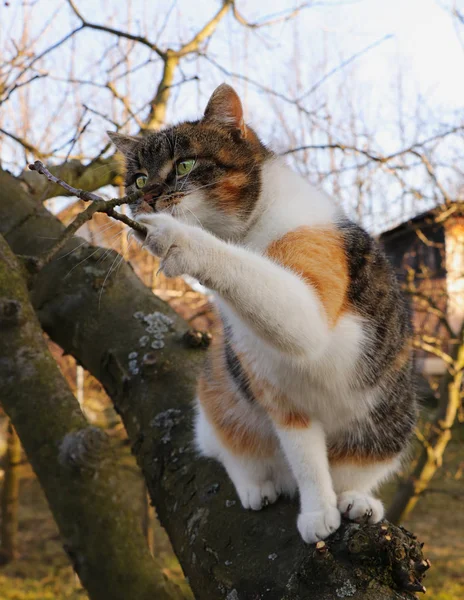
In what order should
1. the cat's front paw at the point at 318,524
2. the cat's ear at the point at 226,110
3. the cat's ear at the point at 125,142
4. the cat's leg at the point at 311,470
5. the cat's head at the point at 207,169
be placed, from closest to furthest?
1. the cat's front paw at the point at 318,524
2. the cat's leg at the point at 311,470
3. the cat's head at the point at 207,169
4. the cat's ear at the point at 226,110
5. the cat's ear at the point at 125,142

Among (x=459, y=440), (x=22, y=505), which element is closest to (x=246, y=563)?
(x=22, y=505)

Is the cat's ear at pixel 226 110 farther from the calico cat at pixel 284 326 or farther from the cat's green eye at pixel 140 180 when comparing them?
the cat's green eye at pixel 140 180

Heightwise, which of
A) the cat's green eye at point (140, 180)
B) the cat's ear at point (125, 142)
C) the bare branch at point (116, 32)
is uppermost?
the bare branch at point (116, 32)

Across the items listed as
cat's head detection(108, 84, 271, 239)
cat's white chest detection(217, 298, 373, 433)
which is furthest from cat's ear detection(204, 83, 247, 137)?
cat's white chest detection(217, 298, 373, 433)

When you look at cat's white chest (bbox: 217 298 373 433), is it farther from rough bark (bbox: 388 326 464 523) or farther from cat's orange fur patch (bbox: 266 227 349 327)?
rough bark (bbox: 388 326 464 523)

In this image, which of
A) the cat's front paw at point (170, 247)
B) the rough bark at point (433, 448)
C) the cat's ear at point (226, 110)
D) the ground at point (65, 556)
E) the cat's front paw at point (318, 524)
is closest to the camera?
the cat's front paw at point (170, 247)

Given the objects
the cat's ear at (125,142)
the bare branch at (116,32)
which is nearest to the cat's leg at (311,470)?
the cat's ear at (125,142)

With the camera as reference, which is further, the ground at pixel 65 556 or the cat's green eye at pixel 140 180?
the ground at pixel 65 556

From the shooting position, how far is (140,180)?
7.13 feet

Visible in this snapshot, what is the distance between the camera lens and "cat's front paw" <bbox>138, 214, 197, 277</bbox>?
53.1 inches

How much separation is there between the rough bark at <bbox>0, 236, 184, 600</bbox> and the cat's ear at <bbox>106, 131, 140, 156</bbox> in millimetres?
608

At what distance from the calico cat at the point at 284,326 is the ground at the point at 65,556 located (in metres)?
3.86

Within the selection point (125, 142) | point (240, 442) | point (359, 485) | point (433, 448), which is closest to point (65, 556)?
point (433, 448)

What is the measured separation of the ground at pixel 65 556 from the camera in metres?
6.17
